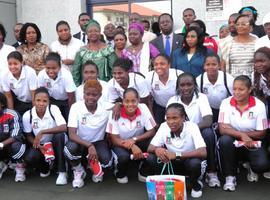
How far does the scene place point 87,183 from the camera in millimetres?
5359

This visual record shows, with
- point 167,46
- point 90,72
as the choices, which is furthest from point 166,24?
point 90,72

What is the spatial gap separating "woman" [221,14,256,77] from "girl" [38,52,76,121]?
2124mm

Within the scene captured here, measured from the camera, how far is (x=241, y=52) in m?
5.76

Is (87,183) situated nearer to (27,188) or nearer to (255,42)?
(27,188)

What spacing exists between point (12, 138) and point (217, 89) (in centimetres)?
264

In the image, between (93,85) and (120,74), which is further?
(120,74)

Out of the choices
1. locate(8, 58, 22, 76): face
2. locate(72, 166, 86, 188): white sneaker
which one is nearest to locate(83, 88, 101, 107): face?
locate(72, 166, 86, 188): white sneaker

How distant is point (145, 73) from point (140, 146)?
1.10 metres

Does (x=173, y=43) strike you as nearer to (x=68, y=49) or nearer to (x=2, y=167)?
(x=68, y=49)

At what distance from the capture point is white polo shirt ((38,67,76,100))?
19.2 feet

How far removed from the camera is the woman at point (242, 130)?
16.1 ft

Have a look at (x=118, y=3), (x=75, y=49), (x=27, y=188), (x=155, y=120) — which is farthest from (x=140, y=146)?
(x=118, y=3)

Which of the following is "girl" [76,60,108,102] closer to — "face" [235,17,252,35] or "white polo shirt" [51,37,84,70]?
"white polo shirt" [51,37,84,70]

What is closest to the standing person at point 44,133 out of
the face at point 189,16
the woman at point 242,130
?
the woman at point 242,130
